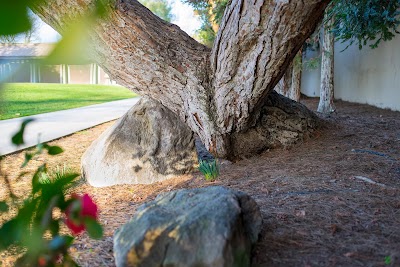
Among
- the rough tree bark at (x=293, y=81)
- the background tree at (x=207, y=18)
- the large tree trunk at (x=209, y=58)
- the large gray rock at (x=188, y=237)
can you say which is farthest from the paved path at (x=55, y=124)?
the rough tree bark at (x=293, y=81)

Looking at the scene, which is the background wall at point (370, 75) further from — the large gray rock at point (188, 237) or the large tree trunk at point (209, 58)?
the large gray rock at point (188, 237)

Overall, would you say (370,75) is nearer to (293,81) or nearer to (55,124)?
(293,81)

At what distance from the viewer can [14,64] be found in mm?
690

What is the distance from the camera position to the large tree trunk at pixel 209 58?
4.08 metres

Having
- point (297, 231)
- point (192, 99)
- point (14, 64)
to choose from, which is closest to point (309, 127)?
point (192, 99)

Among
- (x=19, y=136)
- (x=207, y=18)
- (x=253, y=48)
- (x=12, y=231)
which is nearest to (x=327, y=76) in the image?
(x=253, y=48)

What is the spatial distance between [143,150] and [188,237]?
3.22 metres

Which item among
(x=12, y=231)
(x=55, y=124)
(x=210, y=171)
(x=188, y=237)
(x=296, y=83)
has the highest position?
(x=296, y=83)

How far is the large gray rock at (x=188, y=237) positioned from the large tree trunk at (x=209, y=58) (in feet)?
6.67

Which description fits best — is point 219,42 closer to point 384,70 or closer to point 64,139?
point 64,139

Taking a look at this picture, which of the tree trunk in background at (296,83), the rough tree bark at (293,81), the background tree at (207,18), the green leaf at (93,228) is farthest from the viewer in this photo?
the background tree at (207,18)

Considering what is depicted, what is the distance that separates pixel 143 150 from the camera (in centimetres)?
541

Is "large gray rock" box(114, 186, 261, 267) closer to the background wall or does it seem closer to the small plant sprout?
the small plant sprout

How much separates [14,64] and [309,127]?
17.5 feet
